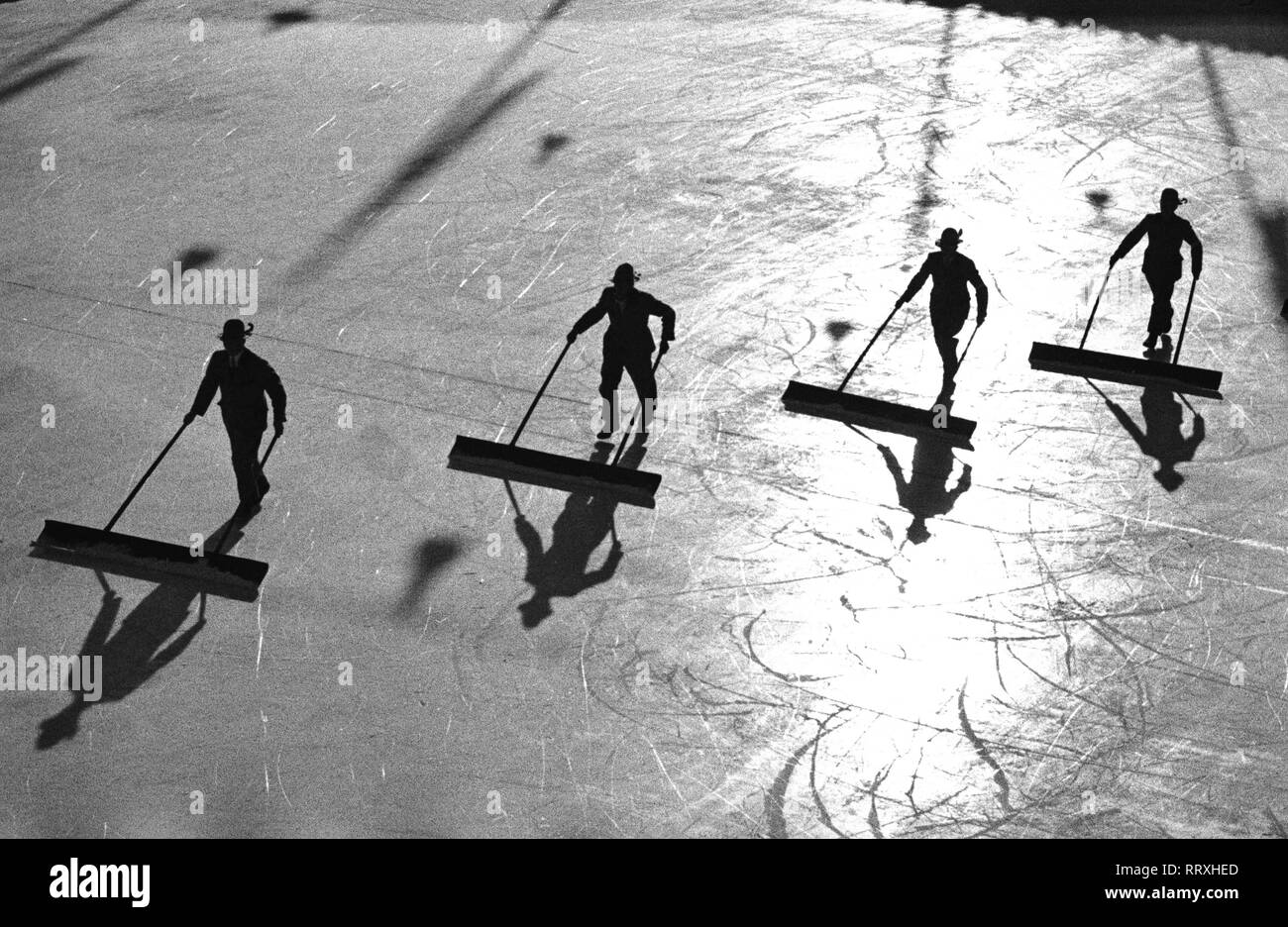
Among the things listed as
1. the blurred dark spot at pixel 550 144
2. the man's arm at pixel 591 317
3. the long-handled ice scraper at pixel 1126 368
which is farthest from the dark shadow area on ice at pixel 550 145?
the long-handled ice scraper at pixel 1126 368

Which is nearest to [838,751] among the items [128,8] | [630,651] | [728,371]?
[630,651]

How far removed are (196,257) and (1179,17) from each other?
543 inches

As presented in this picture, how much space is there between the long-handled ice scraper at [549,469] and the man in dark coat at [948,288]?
2.85m

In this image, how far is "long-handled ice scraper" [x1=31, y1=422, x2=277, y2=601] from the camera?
464 inches

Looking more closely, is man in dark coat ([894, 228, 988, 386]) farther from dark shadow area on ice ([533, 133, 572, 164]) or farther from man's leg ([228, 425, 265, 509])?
dark shadow area on ice ([533, 133, 572, 164])

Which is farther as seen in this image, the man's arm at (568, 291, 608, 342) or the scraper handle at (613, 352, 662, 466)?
the scraper handle at (613, 352, 662, 466)

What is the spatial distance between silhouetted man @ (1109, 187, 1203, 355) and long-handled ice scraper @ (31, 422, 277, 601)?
7924mm

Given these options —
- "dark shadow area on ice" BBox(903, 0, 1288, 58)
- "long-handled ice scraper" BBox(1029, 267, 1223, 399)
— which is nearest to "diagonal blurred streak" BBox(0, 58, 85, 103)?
"dark shadow area on ice" BBox(903, 0, 1288, 58)

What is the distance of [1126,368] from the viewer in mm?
14680

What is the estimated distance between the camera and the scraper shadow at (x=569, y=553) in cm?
1186

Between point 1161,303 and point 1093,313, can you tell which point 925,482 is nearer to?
point 1093,313

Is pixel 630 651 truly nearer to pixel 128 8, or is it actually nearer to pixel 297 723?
pixel 297 723

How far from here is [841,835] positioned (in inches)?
379

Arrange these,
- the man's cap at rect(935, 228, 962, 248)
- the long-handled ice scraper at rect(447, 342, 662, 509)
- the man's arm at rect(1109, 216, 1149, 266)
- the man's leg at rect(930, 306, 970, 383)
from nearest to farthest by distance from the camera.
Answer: the long-handled ice scraper at rect(447, 342, 662, 509)
the man's cap at rect(935, 228, 962, 248)
the man's leg at rect(930, 306, 970, 383)
the man's arm at rect(1109, 216, 1149, 266)
